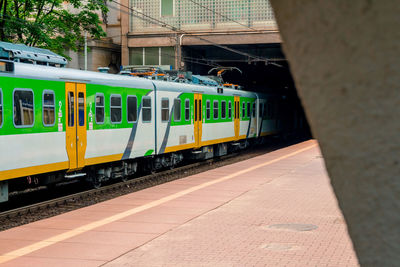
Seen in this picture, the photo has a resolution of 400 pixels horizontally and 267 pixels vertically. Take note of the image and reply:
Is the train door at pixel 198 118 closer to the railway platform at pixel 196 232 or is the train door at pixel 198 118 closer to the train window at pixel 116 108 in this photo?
the train window at pixel 116 108

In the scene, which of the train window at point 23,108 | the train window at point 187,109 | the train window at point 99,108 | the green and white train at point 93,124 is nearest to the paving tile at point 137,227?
the green and white train at point 93,124

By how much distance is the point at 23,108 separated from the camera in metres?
12.2

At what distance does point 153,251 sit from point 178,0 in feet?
104

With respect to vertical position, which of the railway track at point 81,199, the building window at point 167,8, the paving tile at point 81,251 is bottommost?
the railway track at point 81,199

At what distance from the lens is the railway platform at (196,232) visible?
7895 millimetres

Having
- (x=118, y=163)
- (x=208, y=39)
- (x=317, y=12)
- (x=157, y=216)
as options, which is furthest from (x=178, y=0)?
(x=317, y=12)

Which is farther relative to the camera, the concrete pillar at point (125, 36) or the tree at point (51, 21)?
the concrete pillar at point (125, 36)

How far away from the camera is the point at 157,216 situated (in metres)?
11.2

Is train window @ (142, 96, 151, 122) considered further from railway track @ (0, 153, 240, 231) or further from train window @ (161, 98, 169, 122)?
railway track @ (0, 153, 240, 231)

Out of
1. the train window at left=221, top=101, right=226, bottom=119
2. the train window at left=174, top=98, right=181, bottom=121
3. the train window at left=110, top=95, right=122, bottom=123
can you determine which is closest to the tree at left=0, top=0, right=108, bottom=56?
the train window at left=221, top=101, right=226, bottom=119

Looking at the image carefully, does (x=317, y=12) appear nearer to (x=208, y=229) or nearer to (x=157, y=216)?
(x=208, y=229)

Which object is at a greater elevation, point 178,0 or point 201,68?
point 178,0

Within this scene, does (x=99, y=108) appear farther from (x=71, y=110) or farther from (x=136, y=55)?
(x=136, y=55)

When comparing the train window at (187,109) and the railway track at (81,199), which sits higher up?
the train window at (187,109)
